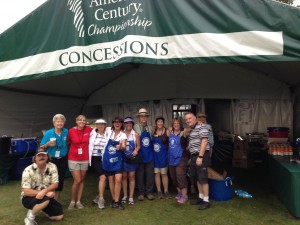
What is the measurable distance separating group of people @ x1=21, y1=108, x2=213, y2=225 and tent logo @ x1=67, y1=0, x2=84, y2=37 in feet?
4.33

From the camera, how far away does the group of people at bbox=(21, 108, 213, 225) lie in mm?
3672

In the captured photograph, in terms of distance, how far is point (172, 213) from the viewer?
12.9ft

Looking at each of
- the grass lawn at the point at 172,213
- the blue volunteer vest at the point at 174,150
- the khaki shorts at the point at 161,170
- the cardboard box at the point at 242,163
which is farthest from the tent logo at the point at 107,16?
the cardboard box at the point at 242,163

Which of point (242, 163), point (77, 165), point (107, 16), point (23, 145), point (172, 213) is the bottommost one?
point (172, 213)

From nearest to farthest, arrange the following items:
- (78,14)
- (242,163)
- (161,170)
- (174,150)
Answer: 1. (78,14)
2. (174,150)
3. (161,170)
4. (242,163)

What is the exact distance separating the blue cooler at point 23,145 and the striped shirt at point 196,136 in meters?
4.02

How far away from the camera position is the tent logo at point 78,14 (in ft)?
13.6

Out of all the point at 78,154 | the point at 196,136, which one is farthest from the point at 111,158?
the point at 196,136

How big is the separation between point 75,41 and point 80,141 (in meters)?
1.48

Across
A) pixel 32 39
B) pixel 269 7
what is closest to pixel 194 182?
pixel 269 7

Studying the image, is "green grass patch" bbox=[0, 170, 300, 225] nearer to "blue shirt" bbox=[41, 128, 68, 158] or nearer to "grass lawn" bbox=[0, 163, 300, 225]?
"grass lawn" bbox=[0, 163, 300, 225]

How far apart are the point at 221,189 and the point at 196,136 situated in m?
1.02

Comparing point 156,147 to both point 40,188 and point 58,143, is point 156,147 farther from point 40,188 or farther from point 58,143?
point 40,188

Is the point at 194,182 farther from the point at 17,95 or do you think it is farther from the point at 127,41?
the point at 17,95
